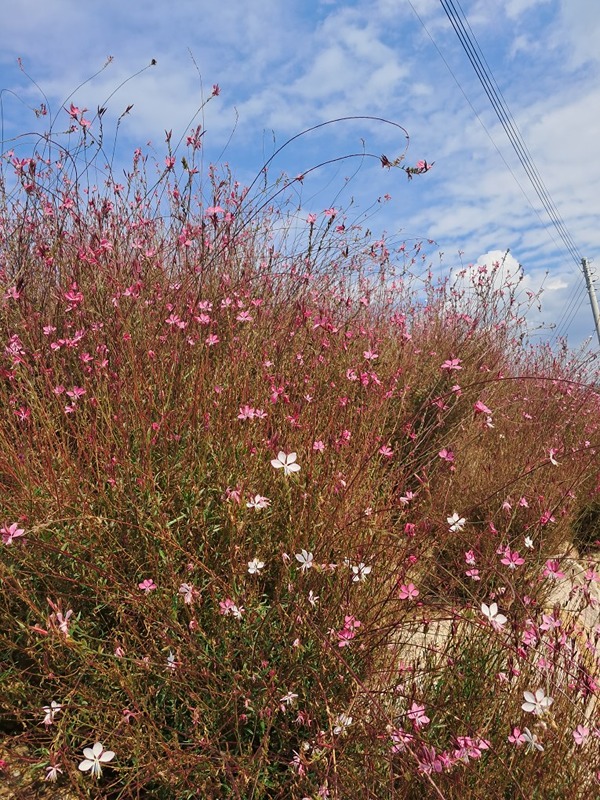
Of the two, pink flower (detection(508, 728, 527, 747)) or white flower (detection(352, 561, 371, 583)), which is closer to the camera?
pink flower (detection(508, 728, 527, 747))

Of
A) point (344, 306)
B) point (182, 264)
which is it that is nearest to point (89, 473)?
point (182, 264)

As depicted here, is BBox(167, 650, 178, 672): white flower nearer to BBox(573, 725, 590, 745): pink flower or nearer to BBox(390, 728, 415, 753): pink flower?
BBox(390, 728, 415, 753): pink flower

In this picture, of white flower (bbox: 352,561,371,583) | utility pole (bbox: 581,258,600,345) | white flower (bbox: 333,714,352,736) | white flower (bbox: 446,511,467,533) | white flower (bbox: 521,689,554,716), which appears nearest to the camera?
white flower (bbox: 521,689,554,716)

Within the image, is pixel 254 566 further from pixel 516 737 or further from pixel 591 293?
pixel 591 293

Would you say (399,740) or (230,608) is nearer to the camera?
(399,740)

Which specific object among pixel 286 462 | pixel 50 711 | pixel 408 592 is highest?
pixel 286 462

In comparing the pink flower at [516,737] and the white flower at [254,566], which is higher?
the white flower at [254,566]

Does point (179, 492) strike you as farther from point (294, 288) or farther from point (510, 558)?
point (294, 288)

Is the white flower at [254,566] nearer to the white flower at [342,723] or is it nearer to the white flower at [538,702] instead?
the white flower at [342,723]

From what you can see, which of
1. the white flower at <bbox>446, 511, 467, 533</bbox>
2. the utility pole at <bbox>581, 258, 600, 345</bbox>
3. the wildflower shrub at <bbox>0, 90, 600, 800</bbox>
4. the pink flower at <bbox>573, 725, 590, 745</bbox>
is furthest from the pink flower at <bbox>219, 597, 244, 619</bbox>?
the utility pole at <bbox>581, 258, 600, 345</bbox>

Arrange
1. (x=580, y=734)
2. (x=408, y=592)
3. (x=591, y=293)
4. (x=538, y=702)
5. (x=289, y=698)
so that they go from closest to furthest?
(x=538, y=702), (x=580, y=734), (x=289, y=698), (x=408, y=592), (x=591, y=293)

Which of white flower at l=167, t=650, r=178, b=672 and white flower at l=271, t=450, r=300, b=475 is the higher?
white flower at l=271, t=450, r=300, b=475

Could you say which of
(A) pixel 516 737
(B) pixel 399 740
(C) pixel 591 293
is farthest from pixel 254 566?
(C) pixel 591 293

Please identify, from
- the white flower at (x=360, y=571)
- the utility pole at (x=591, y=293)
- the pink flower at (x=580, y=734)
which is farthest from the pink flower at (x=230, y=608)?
the utility pole at (x=591, y=293)
